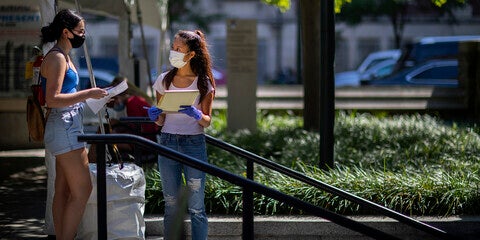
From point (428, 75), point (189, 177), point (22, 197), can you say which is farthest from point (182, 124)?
point (428, 75)

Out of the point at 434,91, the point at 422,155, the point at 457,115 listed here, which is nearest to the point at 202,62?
the point at 422,155

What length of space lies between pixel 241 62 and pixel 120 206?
9004mm

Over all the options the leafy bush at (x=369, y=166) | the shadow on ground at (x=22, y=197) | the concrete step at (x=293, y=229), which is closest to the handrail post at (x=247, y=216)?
the concrete step at (x=293, y=229)

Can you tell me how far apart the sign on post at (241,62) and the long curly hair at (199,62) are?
28.2 feet

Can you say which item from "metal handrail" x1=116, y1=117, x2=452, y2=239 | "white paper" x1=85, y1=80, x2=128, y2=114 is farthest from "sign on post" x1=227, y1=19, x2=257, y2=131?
"white paper" x1=85, y1=80, x2=128, y2=114

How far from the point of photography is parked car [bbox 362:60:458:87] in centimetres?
2227

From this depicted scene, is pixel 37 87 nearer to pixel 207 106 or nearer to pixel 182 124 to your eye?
pixel 182 124

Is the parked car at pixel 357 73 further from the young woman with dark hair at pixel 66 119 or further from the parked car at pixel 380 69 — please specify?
the young woman with dark hair at pixel 66 119

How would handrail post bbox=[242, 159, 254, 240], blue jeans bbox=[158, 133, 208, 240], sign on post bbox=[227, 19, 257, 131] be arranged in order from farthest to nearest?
sign on post bbox=[227, 19, 257, 131] → blue jeans bbox=[158, 133, 208, 240] → handrail post bbox=[242, 159, 254, 240]

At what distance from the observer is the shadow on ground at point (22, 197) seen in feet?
24.7

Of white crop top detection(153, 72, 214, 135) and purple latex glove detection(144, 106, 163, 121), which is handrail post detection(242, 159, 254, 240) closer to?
white crop top detection(153, 72, 214, 135)

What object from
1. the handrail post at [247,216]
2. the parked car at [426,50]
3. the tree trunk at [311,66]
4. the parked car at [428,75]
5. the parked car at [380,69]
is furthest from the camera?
the parked car at [380,69]

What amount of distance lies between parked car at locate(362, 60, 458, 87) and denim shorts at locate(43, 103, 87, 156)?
56.5 ft

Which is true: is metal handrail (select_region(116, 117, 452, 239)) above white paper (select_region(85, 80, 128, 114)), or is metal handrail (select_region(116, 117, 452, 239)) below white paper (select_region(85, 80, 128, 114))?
below
